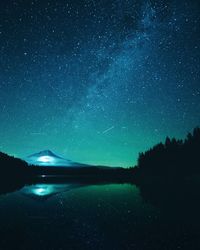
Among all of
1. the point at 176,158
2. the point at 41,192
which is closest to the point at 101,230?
the point at 41,192

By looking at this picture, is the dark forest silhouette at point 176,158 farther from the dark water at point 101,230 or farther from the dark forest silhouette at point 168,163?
the dark water at point 101,230

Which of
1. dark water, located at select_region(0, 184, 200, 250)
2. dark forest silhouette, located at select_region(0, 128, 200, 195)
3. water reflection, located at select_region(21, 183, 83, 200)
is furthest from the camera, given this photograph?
dark forest silhouette, located at select_region(0, 128, 200, 195)

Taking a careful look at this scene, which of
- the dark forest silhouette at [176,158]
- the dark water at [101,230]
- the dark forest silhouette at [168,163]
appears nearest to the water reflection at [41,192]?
the dark water at [101,230]

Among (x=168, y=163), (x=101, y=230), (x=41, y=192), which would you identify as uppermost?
(x=168, y=163)

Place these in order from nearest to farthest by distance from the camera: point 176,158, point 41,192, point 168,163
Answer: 1. point 41,192
2. point 176,158
3. point 168,163

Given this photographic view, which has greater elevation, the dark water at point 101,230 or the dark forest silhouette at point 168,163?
the dark forest silhouette at point 168,163

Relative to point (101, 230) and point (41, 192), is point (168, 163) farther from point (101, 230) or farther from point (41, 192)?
point (101, 230)

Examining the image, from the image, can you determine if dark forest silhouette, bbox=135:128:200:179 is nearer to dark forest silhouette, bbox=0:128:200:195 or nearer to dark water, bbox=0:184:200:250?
dark forest silhouette, bbox=0:128:200:195

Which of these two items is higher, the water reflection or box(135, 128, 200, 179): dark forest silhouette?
box(135, 128, 200, 179): dark forest silhouette

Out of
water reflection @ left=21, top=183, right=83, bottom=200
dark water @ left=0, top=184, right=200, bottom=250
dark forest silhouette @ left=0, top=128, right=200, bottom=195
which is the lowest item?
dark water @ left=0, top=184, right=200, bottom=250

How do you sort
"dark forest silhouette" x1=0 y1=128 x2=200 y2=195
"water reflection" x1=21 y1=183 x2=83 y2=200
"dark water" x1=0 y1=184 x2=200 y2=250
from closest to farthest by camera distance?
"dark water" x1=0 y1=184 x2=200 y2=250, "water reflection" x1=21 y1=183 x2=83 y2=200, "dark forest silhouette" x1=0 y1=128 x2=200 y2=195

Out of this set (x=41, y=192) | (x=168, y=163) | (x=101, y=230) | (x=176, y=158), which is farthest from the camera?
(x=168, y=163)

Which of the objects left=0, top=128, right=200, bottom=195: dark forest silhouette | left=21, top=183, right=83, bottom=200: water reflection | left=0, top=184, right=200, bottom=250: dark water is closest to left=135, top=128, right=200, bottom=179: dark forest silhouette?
left=0, top=128, right=200, bottom=195: dark forest silhouette

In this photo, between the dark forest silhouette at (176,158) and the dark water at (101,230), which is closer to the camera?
the dark water at (101,230)
